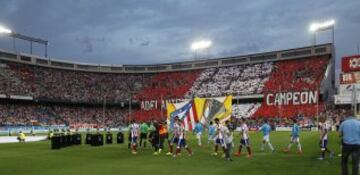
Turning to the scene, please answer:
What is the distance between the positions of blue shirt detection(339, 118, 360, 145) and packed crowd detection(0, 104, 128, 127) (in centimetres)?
7366

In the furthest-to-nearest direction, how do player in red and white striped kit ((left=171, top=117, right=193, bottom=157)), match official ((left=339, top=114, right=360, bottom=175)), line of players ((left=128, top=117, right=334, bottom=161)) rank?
player in red and white striped kit ((left=171, top=117, right=193, bottom=157))
line of players ((left=128, top=117, right=334, bottom=161))
match official ((left=339, top=114, right=360, bottom=175))

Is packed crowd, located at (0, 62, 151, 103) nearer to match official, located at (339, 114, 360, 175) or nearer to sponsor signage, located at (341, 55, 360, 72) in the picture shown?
sponsor signage, located at (341, 55, 360, 72)

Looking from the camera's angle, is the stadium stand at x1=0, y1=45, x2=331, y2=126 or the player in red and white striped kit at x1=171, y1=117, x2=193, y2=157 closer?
the player in red and white striped kit at x1=171, y1=117, x2=193, y2=157

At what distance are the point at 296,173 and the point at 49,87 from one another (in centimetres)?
8707

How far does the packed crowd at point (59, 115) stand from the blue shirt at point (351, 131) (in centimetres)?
7366

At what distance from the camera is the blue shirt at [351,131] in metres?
13.7

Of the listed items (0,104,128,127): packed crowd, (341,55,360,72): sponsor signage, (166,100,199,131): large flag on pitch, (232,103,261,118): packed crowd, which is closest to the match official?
(341,55,360,72): sponsor signage

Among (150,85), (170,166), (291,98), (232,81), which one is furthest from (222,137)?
(150,85)

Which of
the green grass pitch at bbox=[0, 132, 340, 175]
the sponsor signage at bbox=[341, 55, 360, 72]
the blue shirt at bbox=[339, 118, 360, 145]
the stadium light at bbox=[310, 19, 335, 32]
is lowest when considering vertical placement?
the green grass pitch at bbox=[0, 132, 340, 175]

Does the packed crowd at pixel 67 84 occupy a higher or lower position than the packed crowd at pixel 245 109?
higher

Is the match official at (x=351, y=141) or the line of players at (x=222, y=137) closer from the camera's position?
the match official at (x=351, y=141)

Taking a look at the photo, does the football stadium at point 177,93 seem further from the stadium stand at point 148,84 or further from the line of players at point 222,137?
the line of players at point 222,137

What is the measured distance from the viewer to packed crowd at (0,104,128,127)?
274ft

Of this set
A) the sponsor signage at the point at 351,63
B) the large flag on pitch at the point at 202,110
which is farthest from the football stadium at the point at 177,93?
the sponsor signage at the point at 351,63
